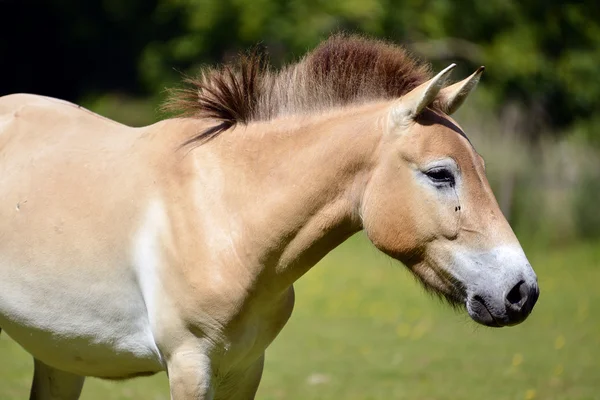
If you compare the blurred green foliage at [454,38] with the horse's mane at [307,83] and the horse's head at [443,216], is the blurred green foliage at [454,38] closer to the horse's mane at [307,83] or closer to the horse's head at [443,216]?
the horse's mane at [307,83]

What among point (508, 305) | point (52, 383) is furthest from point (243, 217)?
point (52, 383)

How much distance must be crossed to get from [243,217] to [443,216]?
0.92 metres

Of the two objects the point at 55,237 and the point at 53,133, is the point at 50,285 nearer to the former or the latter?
the point at 55,237

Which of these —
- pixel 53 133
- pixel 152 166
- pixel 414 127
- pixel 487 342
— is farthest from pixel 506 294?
pixel 487 342

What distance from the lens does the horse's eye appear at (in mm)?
3633

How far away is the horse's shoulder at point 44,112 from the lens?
15.5 feet

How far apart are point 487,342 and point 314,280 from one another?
447 cm

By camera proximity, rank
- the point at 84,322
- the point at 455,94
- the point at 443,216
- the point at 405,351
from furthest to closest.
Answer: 1. the point at 405,351
2. the point at 84,322
3. the point at 455,94
4. the point at 443,216

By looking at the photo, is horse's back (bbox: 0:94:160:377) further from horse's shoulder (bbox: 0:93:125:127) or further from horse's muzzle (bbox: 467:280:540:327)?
horse's muzzle (bbox: 467:280:540:327)

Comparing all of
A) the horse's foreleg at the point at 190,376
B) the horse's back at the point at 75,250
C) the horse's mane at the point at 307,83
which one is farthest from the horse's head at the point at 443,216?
the horse's back at the point at 75,250

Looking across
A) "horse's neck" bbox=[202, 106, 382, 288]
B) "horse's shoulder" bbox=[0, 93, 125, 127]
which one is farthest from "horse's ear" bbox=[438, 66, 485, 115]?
"horse's shoulder" bbox=[0, 93, 125, 127]

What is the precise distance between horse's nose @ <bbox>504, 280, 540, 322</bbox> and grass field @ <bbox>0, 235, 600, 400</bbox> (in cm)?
121

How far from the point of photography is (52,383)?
4.88m

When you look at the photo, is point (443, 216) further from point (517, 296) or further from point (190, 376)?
point (190, 376)
